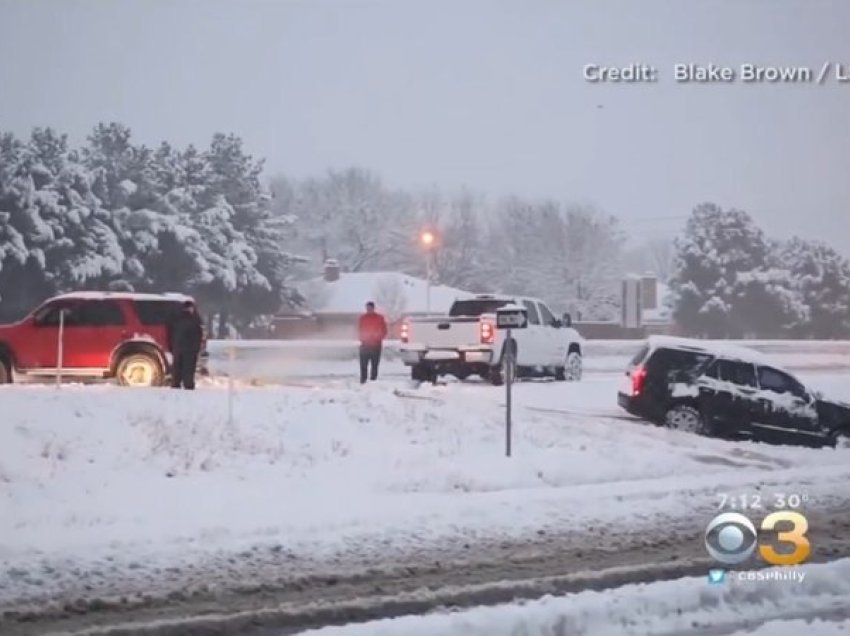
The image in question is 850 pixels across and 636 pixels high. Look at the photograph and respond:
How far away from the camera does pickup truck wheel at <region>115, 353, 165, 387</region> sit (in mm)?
14953

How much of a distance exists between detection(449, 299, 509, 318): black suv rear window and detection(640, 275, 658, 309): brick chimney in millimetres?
2981

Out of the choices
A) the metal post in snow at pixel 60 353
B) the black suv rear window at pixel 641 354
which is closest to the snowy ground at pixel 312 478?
the black suv rear window at pixel 641 354

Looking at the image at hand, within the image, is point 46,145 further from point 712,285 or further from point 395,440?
point 712,285

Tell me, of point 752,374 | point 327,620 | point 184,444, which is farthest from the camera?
point 752,374

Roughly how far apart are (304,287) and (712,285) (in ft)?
16.1

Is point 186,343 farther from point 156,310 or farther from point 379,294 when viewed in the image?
point 379,294

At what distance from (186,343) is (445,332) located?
150 inches

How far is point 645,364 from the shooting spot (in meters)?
14.5

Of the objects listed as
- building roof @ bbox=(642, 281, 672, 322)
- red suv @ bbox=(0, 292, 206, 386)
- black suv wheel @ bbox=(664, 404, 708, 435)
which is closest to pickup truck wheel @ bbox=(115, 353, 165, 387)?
red suv @ bbox=(0, 292, 206, 386)

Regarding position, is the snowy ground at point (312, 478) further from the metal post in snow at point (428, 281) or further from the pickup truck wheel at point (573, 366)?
the pickup truck wheel at point (573, 366)

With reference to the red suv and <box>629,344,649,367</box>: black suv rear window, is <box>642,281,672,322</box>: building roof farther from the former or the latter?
the red suv

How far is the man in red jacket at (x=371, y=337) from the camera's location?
17.2 meters

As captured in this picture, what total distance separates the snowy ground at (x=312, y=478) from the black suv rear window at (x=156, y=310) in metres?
1.31

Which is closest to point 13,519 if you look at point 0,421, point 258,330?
point 0,421
